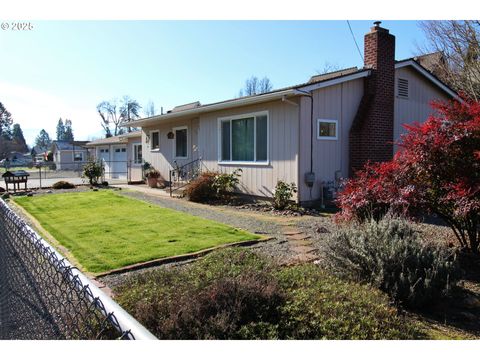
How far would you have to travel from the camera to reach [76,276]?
1.77 metres

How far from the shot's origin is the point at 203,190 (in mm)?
12070

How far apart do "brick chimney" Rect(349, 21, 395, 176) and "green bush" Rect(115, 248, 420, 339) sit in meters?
7.88

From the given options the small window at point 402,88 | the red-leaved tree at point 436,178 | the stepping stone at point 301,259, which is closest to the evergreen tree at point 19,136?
the small window at point 402,88

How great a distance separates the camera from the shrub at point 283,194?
33.3 ft

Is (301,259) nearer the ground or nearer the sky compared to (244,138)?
nearer the ground

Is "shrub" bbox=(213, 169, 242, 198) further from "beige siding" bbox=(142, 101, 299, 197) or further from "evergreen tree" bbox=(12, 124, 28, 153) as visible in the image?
"evergreen tree" bbox=(12, 124, 28, 153)

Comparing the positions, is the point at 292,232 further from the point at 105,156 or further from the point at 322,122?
the point at 105,156

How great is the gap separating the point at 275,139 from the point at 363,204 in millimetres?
5438

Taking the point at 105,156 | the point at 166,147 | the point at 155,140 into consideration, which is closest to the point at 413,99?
the point at 166,147

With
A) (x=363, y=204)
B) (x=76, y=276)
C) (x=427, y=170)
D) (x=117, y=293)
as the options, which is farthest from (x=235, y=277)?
(x=427, y=170)

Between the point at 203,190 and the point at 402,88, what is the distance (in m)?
7.04

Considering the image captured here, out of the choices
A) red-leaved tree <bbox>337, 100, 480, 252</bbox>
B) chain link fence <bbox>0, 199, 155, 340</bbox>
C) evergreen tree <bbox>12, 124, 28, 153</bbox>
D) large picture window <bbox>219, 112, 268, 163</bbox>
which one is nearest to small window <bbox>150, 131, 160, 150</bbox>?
large picture window <bbox>219, 112, 268, 163</bbox>

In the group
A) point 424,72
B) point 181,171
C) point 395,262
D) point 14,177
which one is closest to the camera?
point 395,262

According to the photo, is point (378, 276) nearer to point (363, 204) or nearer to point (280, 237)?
point (363, 204)
